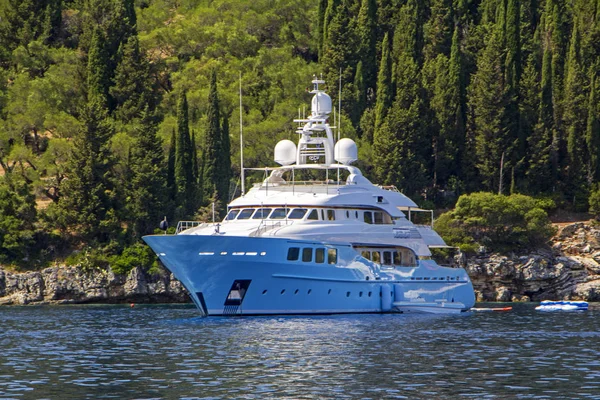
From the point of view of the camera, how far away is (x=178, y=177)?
2837 inches

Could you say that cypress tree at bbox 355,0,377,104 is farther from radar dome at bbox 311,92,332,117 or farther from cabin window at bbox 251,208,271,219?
cabin window at bbox 251,208,271,219

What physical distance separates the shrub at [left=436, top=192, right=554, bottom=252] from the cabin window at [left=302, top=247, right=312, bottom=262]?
2567 cm

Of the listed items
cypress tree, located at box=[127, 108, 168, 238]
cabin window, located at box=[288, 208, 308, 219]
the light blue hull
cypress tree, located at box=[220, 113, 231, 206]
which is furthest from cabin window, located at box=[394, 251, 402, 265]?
cypress tree, located at box=[220, 113, 231, 206]

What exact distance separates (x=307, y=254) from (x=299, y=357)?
13.1m

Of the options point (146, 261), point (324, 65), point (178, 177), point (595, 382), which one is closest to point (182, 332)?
point (595, 382)

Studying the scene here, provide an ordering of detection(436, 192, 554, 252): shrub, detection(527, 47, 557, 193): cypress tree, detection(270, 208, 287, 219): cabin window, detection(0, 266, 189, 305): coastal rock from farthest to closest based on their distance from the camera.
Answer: detection(527, 47, 557, 193): cypress tree, detection(436, 192, 554, 252): shrub, detection(0, 266, 189, 305): coastal rock, detection(270, 208, 287, 219): cabin window

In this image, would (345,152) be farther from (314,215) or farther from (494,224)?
(494,224)

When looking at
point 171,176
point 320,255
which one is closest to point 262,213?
point 320,255

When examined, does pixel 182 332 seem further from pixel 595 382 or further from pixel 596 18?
pixel 596 18

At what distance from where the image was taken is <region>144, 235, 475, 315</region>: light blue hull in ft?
150

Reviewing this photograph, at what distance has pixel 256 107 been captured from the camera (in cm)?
8725

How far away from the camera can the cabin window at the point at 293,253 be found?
46.8m

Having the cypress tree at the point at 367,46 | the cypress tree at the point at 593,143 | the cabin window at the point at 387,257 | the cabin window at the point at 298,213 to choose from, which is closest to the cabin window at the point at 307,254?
the cabin window at the point at 298,213

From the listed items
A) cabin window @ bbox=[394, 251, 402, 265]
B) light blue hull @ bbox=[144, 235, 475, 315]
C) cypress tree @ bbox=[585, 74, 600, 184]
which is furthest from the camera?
cypress tree @ bbox=[585, 74, 600, 184]
